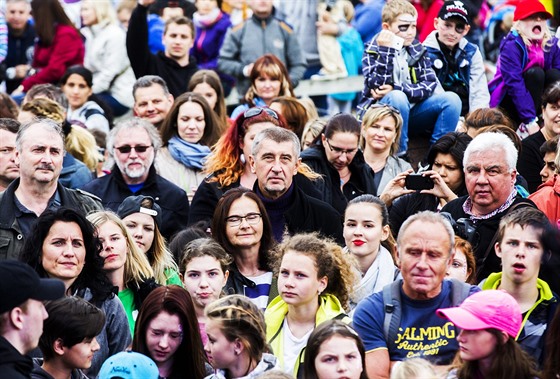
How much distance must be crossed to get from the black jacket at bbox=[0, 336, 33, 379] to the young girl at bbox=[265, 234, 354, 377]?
1916 mm

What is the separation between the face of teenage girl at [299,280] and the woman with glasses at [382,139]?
3.28 m

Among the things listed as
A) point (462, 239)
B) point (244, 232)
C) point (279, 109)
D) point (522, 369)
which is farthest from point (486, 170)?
point (279, 109)

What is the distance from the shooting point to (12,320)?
686cm

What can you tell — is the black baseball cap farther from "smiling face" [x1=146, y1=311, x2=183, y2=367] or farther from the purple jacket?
the purple jacket

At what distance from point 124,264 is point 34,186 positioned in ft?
3.27

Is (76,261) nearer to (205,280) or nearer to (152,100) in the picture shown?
(205,280)

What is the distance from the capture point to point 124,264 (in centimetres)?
916

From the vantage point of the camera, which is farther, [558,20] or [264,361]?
[558,20]

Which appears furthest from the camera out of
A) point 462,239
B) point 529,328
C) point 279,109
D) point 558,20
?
point 558,20

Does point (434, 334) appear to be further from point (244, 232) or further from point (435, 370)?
point (244, 232)

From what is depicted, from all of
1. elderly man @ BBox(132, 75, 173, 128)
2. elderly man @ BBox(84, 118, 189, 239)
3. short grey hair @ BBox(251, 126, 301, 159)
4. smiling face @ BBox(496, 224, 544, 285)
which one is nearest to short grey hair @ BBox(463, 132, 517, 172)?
short grey hair @ BBox(251, 126, 301, 159)

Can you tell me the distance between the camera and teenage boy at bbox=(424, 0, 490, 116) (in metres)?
12.8

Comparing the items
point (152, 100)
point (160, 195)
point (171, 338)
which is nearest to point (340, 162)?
point (160, 195)

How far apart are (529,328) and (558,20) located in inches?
313
